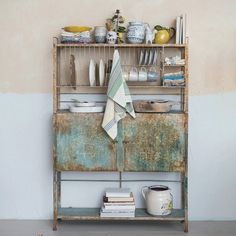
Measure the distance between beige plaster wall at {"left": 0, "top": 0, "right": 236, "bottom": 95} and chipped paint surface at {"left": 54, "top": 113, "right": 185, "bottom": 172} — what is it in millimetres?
510

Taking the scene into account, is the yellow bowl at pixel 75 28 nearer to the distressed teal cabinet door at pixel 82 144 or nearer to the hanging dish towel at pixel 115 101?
the hanging dish towel at pixel 115 101

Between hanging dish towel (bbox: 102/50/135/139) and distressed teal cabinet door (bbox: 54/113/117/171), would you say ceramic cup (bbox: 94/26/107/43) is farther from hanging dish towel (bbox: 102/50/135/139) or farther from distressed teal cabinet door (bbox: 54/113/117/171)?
distressed teal cabinet door (bbox: 54/113/117/171)

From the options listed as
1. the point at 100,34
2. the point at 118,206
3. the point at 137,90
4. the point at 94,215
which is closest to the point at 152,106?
the point at 137,90

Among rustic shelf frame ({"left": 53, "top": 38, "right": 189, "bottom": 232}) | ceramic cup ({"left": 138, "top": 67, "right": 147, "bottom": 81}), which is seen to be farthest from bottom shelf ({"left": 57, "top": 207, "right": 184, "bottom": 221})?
ceramic cup ({"left": 138, "top": 67, "right": 147, "bottom": 81})

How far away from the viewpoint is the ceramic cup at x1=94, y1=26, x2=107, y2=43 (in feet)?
13.0

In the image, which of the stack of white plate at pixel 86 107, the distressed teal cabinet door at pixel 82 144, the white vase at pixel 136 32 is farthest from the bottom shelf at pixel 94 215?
the white vase at pixel 136 32

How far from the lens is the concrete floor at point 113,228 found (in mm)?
3939

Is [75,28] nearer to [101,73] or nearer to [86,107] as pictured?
[101,73]

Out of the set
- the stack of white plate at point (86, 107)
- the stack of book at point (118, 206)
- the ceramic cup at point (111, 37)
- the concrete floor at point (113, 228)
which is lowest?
the concrete floor at point (113, 228)

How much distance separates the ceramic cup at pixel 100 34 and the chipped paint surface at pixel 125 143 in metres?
0.64
